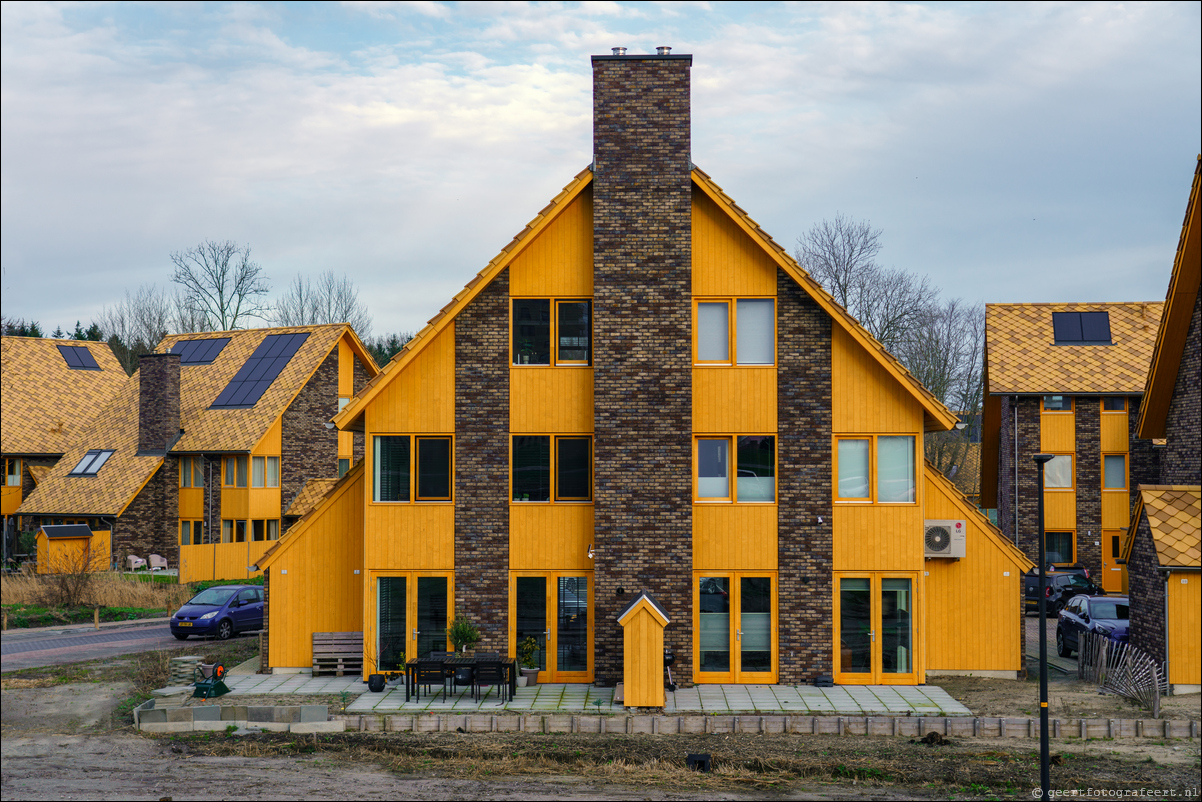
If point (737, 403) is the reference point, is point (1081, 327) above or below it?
above

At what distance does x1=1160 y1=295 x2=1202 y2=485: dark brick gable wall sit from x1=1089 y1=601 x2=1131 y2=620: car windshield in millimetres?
3348

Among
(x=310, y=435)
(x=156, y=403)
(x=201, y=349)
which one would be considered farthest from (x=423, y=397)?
(x=201, y=349)

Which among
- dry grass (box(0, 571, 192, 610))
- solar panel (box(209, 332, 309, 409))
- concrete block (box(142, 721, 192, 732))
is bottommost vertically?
concrete block (box(142, 721, 192, 732))

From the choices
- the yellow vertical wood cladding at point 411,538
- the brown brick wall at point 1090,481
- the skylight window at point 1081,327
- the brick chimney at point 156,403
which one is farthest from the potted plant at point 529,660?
the skylight window at point 1081,327

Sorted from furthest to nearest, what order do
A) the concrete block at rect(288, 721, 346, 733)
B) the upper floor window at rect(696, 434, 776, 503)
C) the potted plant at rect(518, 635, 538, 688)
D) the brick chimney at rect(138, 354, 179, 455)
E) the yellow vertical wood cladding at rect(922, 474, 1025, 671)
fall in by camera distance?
the brick chimney at rect(138, 354, 179, 455) < the yellow vertical wood cladding at rect(922, 474, 1025, 671) < the upper floor window at rect(696, 434, 776, 503) < the potted plant at rect(518, 635, 538, 688) < the concrete block at rect(288, 721, 346, 733)

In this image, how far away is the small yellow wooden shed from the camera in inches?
640

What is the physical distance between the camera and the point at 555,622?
1862 cm

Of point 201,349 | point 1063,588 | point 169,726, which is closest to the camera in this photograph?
point 169,726

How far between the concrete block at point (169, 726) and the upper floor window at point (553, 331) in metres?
8.45

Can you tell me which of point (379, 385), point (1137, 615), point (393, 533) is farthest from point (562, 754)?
point (1137, 615)

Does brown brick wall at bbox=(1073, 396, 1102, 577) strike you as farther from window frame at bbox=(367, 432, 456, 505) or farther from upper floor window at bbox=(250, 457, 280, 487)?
upper floor window at bbox=(250, 457, 280, 487)

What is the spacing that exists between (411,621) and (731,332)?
27.2 ft

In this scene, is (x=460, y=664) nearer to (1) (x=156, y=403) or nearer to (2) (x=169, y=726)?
(2) (x=169, y=726)

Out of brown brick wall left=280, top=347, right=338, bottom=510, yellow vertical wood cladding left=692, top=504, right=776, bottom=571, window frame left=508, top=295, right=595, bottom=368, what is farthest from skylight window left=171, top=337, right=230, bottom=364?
yellow vertical wood cladding left=692, top=504, right=776, bottom=571
